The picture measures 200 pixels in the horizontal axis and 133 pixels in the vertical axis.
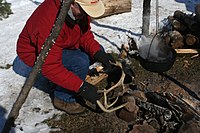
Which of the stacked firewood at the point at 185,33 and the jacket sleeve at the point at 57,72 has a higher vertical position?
the jacket sleeve at the point at 57,72

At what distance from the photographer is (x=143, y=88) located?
Answer: 463cm

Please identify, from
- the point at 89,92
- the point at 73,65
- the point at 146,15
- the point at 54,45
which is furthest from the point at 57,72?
the point at 146,15

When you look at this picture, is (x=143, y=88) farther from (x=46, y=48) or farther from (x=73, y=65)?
(x=46, y=48)

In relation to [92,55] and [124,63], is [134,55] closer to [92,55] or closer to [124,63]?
[124,63]

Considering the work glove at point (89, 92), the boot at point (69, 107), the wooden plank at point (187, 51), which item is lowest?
the boot at point (69, 107)

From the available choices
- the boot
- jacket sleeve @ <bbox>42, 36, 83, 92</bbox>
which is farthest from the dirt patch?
jacket sleeve @ <bbox>42, 36, 83, 92</bbox>

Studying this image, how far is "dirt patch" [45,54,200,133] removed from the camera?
161 inches

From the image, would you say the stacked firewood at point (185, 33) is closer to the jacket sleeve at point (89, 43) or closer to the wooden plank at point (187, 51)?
the wooden plank at point (187, 51)

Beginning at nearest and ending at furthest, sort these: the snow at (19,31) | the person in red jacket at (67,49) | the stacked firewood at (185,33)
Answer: the person in red jacket at (67,49)
the snow at (19,31)
the stacked firewood at (185,33)

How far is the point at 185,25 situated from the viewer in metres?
5.61

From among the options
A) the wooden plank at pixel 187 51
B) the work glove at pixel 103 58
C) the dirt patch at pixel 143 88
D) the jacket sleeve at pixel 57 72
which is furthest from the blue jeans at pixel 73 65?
the wooden plank at pixel 187 51

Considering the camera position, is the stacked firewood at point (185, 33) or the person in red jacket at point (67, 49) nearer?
the person in red jacket at point (67, 49)

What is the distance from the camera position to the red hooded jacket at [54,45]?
3.72m

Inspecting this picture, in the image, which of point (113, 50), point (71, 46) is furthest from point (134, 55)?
point (71, 46)
